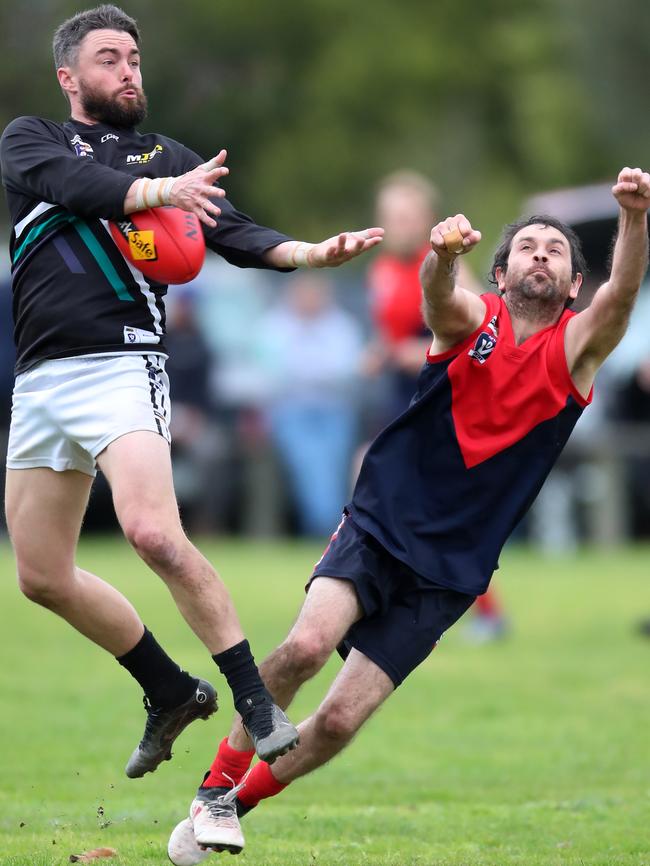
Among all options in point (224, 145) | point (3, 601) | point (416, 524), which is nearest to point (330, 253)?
point (416, 524)

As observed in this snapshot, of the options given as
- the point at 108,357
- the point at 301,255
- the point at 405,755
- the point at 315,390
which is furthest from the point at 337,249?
the point at 315,390

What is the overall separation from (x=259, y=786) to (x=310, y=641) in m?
0.66

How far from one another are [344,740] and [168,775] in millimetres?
2515

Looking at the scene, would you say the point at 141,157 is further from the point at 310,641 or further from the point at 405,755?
the point at 405,755

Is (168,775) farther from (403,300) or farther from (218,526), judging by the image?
(218,526)

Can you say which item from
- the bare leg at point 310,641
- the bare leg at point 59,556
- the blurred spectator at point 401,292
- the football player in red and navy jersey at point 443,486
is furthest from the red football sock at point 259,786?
the blurred spectator at point 401,292

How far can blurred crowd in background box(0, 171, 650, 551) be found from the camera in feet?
56.9

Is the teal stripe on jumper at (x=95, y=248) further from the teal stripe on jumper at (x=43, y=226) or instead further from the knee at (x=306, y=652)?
the knee at (x=306, y=652)

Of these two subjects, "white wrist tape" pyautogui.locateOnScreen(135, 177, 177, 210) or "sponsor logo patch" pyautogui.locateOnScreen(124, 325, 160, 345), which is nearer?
"white wrist tape" pyautogui.locateOnScreen(135, 177, 177, 210)

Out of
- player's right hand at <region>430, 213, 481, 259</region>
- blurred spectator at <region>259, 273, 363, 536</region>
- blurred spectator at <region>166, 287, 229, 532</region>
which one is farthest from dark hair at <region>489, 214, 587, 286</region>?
blurred spectator at <region>259, 273, 363, 536</region>

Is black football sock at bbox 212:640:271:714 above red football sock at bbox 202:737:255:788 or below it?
above

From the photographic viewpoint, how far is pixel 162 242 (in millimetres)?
6090

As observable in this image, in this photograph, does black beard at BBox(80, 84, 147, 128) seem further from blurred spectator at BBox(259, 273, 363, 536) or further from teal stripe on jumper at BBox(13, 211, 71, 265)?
blurred spectator at BBox(259, 273, 363, 536)

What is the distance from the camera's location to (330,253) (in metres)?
6.05
